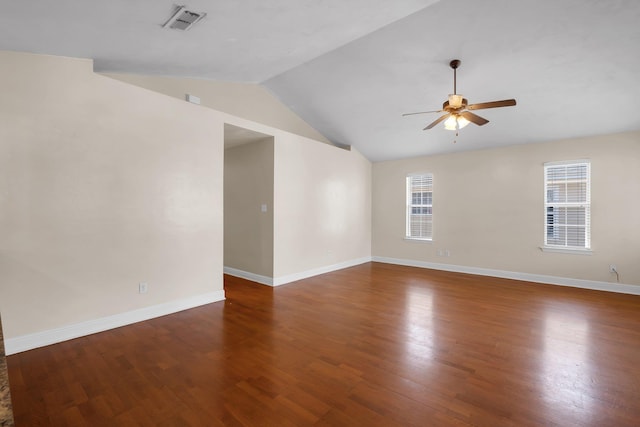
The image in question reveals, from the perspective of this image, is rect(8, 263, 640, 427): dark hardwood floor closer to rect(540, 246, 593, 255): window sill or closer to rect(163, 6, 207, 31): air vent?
rect(540, 246, 593, 255): window sill

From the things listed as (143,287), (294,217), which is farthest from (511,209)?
(143,287)

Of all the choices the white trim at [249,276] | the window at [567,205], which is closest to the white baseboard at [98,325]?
the white trim at [249,276]

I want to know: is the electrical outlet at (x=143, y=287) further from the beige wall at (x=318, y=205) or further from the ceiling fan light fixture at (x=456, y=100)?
the ceiling fan light fixture at (x=456, y=100)

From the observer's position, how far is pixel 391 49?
3.63 meters

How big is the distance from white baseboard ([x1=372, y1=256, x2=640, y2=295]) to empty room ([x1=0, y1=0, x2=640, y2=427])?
0.06m

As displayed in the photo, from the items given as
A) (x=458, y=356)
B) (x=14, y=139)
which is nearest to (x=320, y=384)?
(x=458, y=356)

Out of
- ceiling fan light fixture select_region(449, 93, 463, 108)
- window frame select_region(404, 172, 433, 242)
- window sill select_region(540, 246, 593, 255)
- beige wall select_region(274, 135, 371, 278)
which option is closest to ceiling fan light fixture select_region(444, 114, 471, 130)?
ceiling fan light fixture select_region(449, 93, 463, 108)

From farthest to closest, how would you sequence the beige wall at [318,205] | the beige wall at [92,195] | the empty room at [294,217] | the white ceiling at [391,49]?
the beige wall at [318,205] → the beige wall at [92,195] → the white ceiling at [391,49] → the empty room at [294,217]

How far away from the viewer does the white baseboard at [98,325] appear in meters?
2.68

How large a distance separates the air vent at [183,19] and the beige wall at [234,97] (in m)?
1.65

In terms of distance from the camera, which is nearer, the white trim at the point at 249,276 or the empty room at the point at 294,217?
the empty room at the point at 294,217

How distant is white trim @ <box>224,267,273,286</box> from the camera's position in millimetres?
5062

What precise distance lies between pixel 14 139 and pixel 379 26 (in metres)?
3.63

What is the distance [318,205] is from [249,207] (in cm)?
131
